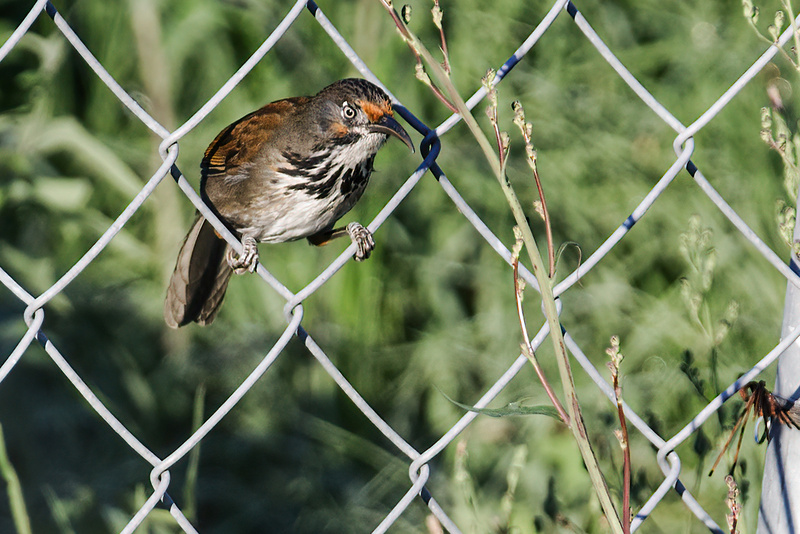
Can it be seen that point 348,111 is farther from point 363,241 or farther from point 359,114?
point 363,241

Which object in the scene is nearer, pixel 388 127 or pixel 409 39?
pixel 409 39

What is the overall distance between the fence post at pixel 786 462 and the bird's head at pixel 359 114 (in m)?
1.04

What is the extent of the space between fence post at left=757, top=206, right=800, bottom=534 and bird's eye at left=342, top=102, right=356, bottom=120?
121 centimetres

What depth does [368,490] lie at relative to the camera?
3.16m

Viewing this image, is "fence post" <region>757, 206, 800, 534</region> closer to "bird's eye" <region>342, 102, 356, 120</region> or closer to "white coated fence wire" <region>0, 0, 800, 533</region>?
"white coated fence wire" <region>0, 0, 800, 533</region>

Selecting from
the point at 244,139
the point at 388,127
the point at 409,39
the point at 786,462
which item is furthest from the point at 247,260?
the point at 786,462

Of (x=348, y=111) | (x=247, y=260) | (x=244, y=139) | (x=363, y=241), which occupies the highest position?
(x=348, y=111)

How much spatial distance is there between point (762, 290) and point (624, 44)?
147 centimetres

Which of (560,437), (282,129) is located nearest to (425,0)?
(282,129)

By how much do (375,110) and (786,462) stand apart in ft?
4.35

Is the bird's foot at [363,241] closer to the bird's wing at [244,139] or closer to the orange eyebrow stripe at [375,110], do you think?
the orange eyebrow stripe at [375,110]

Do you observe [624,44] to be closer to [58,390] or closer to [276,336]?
[276,336]

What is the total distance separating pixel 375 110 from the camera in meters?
2.42

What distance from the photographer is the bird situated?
2.54 m
